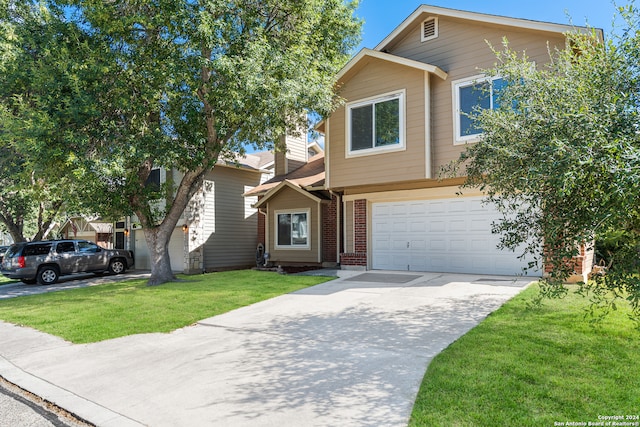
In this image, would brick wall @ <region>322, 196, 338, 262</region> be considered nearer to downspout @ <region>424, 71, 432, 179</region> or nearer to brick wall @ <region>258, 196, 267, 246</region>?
brick wall @ <region>258, 196, 267, 246</region>

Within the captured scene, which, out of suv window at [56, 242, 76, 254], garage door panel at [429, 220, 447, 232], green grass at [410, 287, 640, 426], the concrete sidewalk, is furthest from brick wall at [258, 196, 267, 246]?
green grass at [410, 287, 640, 426]

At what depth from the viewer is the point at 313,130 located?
14797mm

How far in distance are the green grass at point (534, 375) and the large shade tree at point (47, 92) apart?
9698mm

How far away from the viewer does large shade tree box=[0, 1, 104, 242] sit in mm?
10781

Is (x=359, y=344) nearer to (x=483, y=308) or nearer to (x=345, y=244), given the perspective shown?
(x=483, y=308)

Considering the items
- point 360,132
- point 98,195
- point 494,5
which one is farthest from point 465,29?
point 98,195

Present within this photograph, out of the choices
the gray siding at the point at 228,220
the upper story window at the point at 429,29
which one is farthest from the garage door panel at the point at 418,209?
the gray siding at the point at 228,220

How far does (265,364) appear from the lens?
17.5ft

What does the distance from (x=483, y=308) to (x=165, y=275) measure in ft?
32.7

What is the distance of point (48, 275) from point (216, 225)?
6.69 metres

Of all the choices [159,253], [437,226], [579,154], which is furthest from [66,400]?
[437,226]

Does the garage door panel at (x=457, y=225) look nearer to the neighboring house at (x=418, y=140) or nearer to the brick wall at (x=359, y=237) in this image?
the neighboring house at (x=418, y=140)

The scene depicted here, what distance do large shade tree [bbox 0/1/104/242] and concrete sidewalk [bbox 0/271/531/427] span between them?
4.87m

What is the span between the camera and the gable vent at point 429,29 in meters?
12.3
